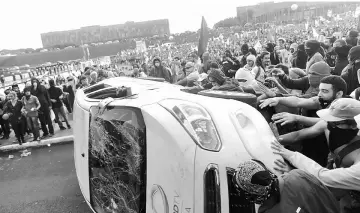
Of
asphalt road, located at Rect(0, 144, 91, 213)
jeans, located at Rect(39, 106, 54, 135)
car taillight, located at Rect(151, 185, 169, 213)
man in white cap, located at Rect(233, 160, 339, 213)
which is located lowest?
asphalt road, located at Rect(0, 144, 91, 213)

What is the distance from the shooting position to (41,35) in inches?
4375

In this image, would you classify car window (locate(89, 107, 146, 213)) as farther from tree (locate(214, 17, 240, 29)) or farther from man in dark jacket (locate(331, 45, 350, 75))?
tree (locate(214, 17, 240, 29))

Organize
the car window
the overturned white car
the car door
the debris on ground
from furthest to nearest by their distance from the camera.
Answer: the debris on ground, the car door, the car window, the overturned white car

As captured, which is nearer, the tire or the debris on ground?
the tire

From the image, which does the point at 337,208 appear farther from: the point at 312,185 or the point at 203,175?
the point at 203,175

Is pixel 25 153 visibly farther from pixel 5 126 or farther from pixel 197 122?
pixel 197 122

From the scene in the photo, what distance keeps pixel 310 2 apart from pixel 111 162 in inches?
4474

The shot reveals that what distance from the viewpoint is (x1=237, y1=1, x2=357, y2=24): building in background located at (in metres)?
71.4

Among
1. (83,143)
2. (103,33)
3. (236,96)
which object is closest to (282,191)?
(236,96)

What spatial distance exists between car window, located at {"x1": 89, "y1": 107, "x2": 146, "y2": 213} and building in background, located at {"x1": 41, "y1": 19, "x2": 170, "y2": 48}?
109m

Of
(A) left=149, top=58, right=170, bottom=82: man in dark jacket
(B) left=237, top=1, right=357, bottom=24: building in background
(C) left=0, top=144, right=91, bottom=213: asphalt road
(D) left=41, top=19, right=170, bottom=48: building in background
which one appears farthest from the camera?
(D) left=41, top=19, right=170, bottom=48: building in background

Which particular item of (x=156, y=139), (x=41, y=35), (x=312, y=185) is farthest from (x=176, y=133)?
(x=41, y=35)

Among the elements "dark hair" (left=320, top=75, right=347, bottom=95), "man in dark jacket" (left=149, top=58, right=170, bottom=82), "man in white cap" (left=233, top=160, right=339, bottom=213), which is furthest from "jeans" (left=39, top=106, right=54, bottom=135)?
→ "man in white cap" (left=233, top=160, right=339, bottom=213)

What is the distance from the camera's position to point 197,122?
207cm
